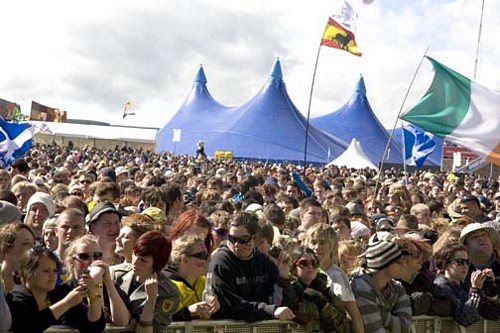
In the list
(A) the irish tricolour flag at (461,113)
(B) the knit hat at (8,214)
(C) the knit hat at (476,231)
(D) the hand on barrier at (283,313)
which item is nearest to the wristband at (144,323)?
(D) the hand on barrier at (283,313)

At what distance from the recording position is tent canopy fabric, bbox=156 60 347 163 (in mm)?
43875

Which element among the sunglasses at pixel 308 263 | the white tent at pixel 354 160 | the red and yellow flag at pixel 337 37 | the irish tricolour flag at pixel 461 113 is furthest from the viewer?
the white tent at pixel 354 160

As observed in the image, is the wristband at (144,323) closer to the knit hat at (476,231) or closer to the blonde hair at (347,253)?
the blonde hair at (347,253)

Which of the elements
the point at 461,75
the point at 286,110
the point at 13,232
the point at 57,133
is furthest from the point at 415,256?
the point at 57,133

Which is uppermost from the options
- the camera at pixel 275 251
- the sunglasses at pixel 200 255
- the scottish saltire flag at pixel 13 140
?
the scottish saltire flag at pixel 13 140

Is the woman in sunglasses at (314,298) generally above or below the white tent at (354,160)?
below

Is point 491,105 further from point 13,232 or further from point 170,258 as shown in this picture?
point 13,232

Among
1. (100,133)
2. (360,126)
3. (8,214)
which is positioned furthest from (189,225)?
(100,133)

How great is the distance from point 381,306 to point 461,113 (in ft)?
28.1

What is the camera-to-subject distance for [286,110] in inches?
1839

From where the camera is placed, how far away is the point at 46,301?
4.23m

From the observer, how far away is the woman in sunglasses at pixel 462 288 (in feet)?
20.6

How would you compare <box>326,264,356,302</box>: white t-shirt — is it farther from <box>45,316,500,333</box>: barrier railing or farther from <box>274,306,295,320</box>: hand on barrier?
<box>274,306,295,320</box>: hand on barrier

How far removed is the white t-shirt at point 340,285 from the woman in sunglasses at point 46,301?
1834 millimetres
